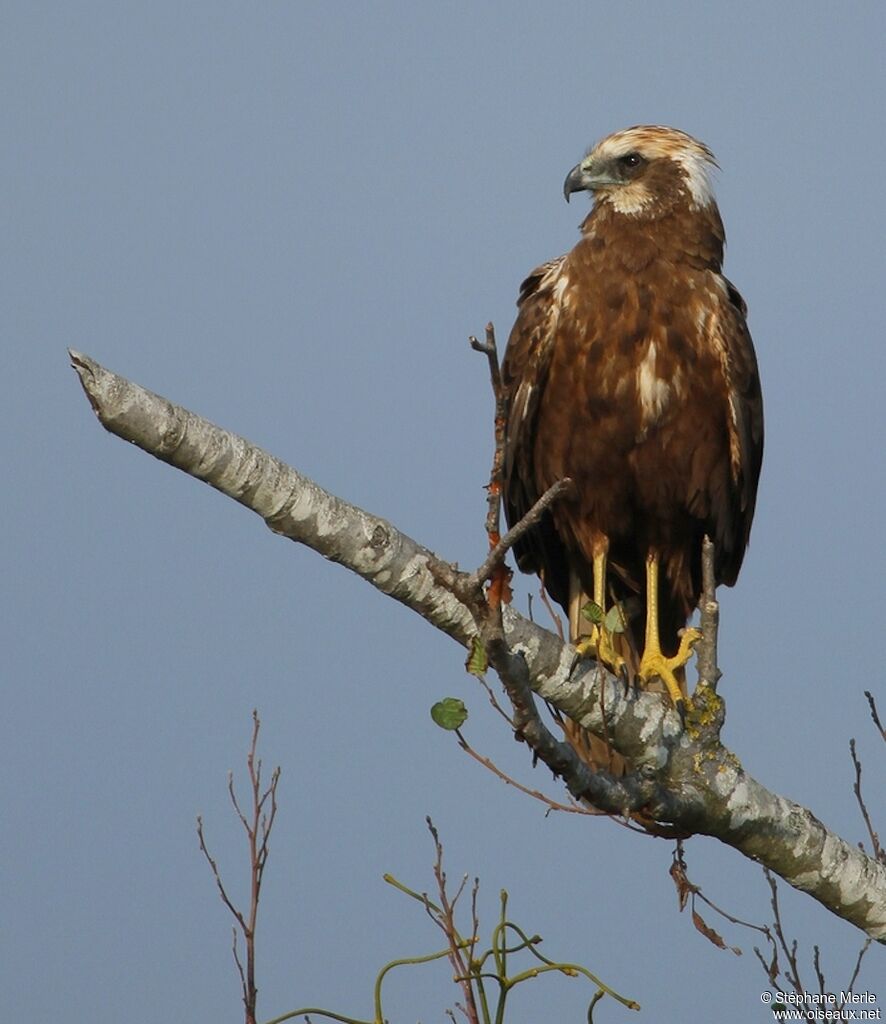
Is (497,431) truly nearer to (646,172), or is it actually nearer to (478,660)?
(478,660)

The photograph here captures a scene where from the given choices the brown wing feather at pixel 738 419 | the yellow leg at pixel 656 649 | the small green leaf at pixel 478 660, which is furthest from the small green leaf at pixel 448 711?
the brown wing feather at pixel 738 419

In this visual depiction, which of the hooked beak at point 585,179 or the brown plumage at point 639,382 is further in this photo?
the hooked beak at point 585,179

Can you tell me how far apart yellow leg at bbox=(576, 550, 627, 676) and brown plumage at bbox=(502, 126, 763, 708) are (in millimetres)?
76

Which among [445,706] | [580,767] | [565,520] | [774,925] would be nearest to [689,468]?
[565,520]

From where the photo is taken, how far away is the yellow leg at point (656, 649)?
552 centimetres

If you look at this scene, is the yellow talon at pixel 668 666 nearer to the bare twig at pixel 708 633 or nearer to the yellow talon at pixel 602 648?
the yellow talon at pixel 602 648

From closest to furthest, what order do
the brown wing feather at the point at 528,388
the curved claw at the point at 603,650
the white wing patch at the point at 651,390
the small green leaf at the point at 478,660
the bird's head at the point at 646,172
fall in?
the small green leaf at the point at 478,660
the curved claw at the point at 603,650
the white wing patch at the point at 651,390
the brown wing feather at the point at 528,388
the bird's head at the point at 646,172

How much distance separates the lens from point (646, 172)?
5.90 m

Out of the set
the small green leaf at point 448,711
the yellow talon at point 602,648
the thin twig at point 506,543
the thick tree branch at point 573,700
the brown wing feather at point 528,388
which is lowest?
the small green leaf at point 448,711

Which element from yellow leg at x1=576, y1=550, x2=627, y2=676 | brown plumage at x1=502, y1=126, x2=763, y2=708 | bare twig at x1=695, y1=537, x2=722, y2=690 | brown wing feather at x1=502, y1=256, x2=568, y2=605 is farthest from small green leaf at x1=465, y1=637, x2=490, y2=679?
brown plumage at x1=502, y1=126, x2=763, y2=708

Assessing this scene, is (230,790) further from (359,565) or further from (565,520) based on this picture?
(565,520)

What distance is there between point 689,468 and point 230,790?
205cm

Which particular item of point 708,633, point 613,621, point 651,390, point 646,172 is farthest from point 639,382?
point 613,621

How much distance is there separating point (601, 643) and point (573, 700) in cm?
53
